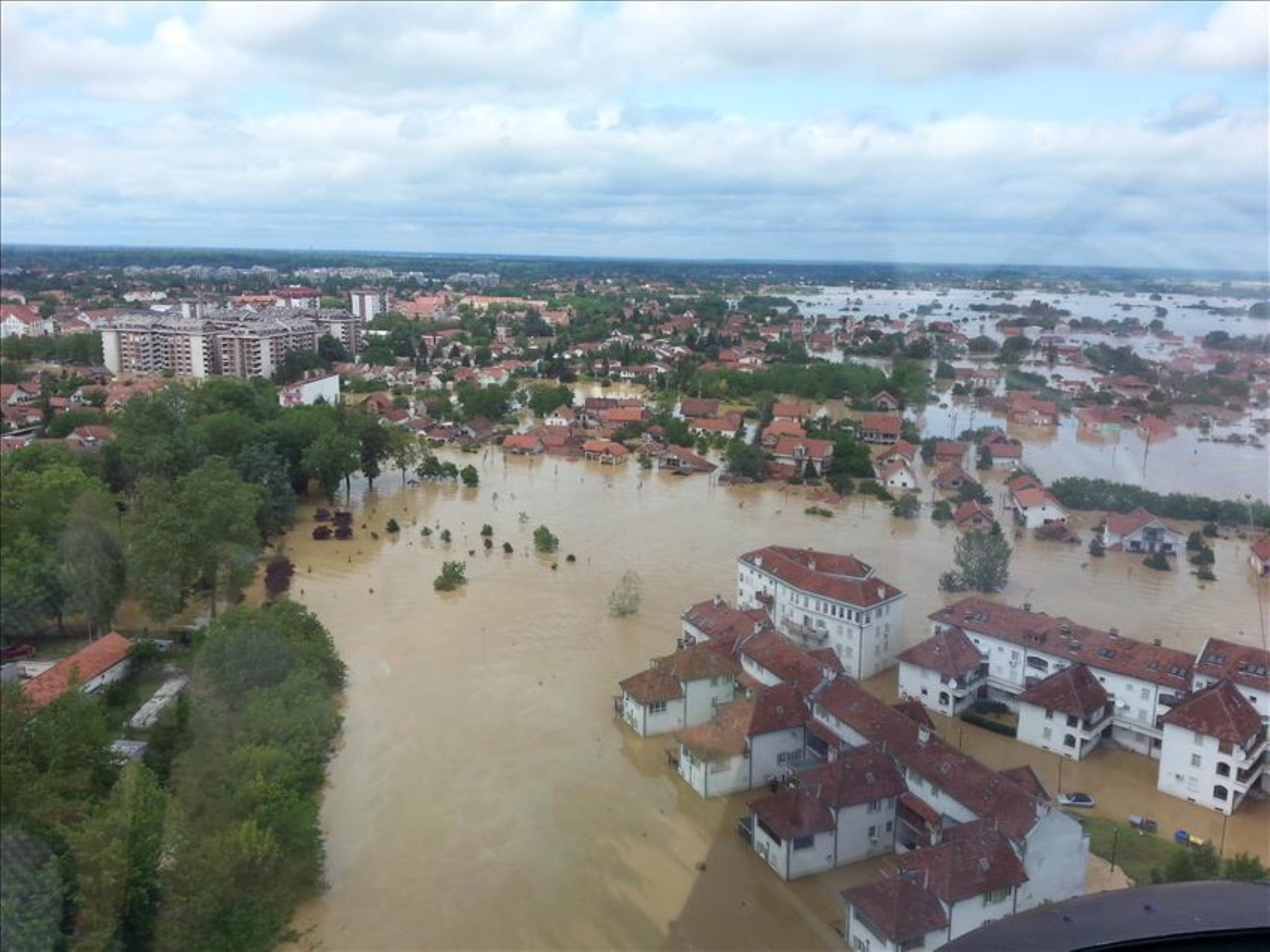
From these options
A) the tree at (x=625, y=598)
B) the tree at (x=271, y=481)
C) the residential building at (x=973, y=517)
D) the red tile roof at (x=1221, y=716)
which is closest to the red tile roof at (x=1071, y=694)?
the red tile roof at (x=1221, y=716)

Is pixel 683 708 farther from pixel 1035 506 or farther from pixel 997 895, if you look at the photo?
pixel 1035 506

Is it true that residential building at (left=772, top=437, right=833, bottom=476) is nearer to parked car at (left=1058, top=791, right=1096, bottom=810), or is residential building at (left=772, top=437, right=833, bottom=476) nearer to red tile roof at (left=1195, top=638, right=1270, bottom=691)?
red tile roof at (left=1195, top=638, right=1270, bottom=691)

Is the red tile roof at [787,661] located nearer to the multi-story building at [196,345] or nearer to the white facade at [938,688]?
the white facade at [938,688]

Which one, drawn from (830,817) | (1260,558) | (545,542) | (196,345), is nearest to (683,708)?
(830,817)

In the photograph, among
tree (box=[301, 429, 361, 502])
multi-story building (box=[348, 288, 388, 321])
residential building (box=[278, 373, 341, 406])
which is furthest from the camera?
multi-story building (box=[348, 288, 388, 321])

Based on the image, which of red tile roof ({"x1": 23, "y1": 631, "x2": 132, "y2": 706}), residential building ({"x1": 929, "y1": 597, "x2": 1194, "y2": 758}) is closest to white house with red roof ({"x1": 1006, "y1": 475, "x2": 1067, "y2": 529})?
residential building ({"x1": 929, "y1": 597, "x2": 1194, "y2": 758})

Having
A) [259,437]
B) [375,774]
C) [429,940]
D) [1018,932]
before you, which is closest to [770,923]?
Result: [429,940]

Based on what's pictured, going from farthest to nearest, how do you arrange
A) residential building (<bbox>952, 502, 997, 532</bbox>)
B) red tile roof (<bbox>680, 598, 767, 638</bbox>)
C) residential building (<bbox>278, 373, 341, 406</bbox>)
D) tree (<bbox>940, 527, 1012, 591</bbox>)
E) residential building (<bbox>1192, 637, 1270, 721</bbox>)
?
residential building (<bbox>278, 373, 341, 406</bbox>) < residential building (<bbox>952, 502, 997, 532</bbox>) < tree (<bbox>940, 527, 1012, 591</bbox>) < red tile roof (<bbox>680, 598, 767, 638</bbox>) < residential building (<bbox>1192, 637, 1270, 721</bbox>)
